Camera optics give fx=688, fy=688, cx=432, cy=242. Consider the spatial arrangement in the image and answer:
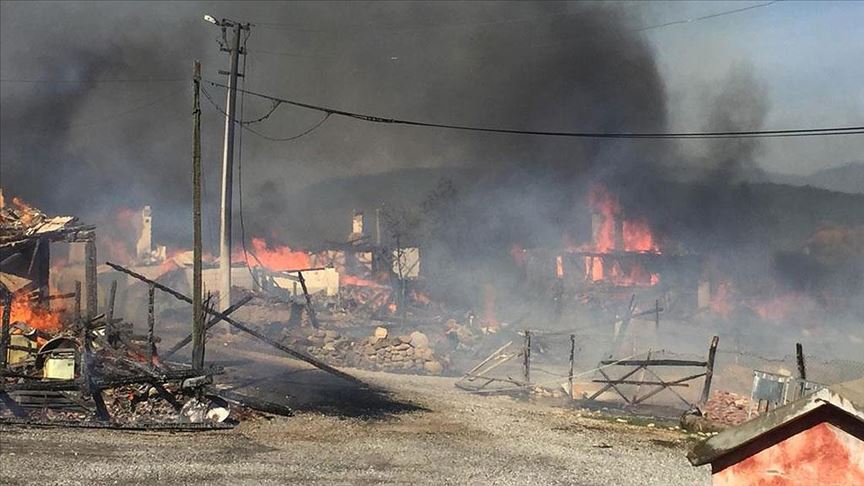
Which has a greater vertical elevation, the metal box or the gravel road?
the metal box

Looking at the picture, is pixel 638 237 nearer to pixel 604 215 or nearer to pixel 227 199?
pixel 604 215

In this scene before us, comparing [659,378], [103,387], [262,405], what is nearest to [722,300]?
[659,378]

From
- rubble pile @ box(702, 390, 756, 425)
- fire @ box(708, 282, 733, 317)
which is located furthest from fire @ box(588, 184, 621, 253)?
rubble pile @ box(702, 390, 756, 425)

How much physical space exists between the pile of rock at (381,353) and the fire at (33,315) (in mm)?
7741

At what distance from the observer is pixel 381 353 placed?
2320 centimetres

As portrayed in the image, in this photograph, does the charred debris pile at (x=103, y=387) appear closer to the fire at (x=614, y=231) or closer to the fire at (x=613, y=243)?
the fire at (x=613, y=243)

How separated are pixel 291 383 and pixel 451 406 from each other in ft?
14.9

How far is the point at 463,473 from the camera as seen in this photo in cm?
1083

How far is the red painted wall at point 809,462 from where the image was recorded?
470cm

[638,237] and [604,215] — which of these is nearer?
[638,237]

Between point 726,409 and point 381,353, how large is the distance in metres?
11.8

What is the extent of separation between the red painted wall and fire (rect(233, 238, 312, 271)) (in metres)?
35.0

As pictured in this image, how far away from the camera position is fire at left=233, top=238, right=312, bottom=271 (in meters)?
39.0

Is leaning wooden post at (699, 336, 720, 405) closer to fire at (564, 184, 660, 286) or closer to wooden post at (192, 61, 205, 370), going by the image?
wooden post at (192, 61, 205, 370)
